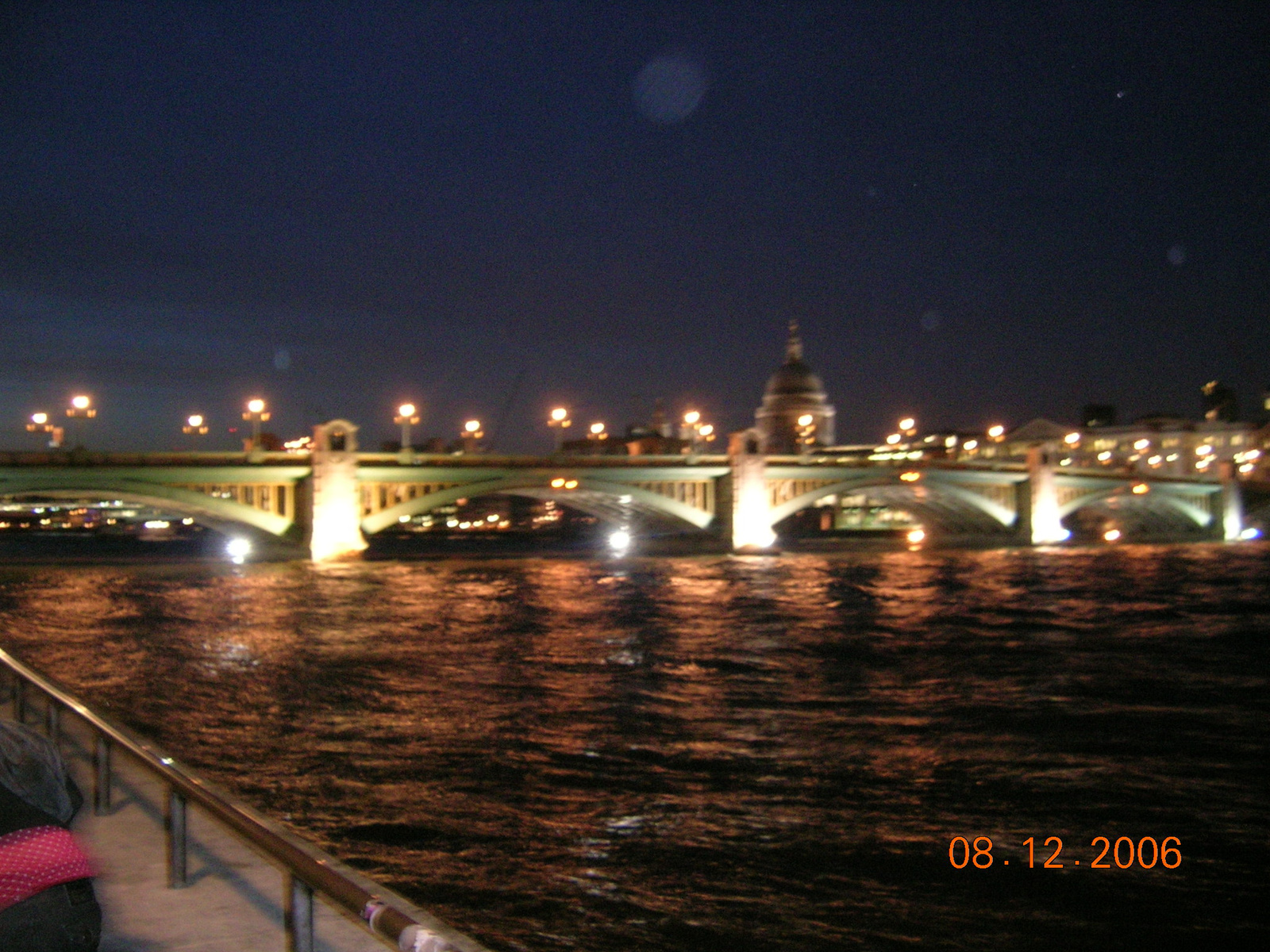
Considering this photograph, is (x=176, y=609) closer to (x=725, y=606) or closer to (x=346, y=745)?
(x=725, y=606)

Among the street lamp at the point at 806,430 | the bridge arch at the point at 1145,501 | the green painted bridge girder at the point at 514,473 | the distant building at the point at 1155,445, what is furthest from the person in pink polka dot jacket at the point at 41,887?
the street lamp at the point at 806,430

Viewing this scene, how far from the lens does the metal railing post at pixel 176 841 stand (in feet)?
19.1

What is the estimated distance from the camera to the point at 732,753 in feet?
51.2

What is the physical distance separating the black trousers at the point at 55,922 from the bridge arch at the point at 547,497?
5131cm

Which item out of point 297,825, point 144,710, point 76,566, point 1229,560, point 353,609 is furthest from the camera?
point 1229,560

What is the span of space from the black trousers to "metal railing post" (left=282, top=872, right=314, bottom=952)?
708 mm

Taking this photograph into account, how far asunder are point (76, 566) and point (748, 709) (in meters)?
45.6

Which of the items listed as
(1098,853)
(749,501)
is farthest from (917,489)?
(1098,853)

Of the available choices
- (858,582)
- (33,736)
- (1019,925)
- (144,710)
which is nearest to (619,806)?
(1019,925)

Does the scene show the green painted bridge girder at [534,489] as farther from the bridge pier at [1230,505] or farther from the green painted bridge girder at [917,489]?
the bridge pier at [1230,505]

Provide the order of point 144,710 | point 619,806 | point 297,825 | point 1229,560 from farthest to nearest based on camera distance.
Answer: point 1229,560 < point 144,710 < point 619,806 < point 297,825

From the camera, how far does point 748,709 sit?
19281mm

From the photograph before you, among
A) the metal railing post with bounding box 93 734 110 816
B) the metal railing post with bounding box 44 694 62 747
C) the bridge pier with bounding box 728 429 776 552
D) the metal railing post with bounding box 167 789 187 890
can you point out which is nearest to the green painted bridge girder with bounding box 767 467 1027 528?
the bridge pier with bounding box 728 429 776 552

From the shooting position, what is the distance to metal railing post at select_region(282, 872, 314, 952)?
14.8 ft
